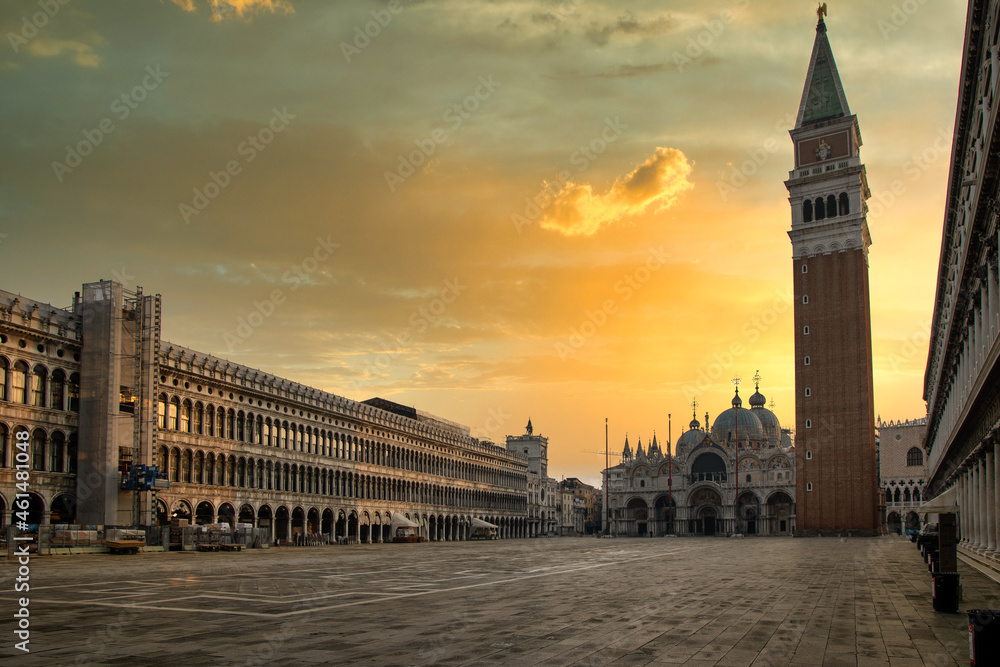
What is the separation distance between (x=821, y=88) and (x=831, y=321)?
30.2 m

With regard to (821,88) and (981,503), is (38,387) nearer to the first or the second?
(981,503)

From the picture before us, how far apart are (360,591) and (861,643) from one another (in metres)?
12.5

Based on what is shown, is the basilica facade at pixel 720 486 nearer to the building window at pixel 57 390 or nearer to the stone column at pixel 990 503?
the building window at pixel 57 390

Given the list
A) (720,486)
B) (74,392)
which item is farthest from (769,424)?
(74,392)

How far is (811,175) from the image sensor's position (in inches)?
3935

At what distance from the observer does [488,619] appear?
15.3 m

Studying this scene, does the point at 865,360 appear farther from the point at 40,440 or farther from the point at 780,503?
the point at 40,440

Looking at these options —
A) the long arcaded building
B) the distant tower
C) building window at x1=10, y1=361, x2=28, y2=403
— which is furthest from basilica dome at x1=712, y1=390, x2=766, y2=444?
building window at x1=10, y1=361, x2=28, y2=403

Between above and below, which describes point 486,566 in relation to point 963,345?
below

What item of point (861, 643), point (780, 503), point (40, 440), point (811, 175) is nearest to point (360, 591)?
point (861, 643)

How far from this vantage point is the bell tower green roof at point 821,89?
100750mm

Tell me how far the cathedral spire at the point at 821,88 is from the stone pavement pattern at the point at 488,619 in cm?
8607

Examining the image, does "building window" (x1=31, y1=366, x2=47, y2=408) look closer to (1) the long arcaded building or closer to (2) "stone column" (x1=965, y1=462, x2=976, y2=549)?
(1) the long arcaded building

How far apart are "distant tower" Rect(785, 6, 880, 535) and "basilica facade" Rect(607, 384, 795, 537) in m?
29.2
